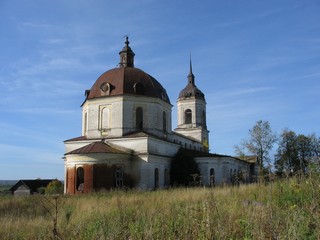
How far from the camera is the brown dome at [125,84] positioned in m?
33.8

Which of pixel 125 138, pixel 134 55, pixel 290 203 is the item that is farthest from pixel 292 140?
pixel 290 203

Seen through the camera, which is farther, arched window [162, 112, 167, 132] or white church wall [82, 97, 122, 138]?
Result: arched window [162, 112, 167, 132]

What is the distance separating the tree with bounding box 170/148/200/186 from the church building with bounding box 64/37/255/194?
2.12 ft

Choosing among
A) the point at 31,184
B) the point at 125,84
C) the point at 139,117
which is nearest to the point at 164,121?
the point at 139,117

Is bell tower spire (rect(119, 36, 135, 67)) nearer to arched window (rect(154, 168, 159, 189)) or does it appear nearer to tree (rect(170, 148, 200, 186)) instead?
tree (rect(170, 148, 200, 186))

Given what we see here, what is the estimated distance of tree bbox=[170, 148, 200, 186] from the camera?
3434 centimetres

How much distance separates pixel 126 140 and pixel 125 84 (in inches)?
220

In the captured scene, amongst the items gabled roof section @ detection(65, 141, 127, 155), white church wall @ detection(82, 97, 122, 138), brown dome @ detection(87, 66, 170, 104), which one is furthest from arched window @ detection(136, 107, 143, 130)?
gabled roof section @ detection(65, 141, 127, 155)

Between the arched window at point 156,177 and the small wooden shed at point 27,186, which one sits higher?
the arched window at point 156,177

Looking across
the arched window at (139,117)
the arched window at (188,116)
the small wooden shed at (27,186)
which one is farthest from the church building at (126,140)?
the small wooden shed at (27,186)

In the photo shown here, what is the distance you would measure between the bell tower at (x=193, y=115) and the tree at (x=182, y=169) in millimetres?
14543

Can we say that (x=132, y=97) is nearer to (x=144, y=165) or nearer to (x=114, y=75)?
(x=114, y=75)

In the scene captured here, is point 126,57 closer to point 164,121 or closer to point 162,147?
point 164,121

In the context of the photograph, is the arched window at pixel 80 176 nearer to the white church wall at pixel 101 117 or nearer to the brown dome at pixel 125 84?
the white church wall at pixel 101 117
